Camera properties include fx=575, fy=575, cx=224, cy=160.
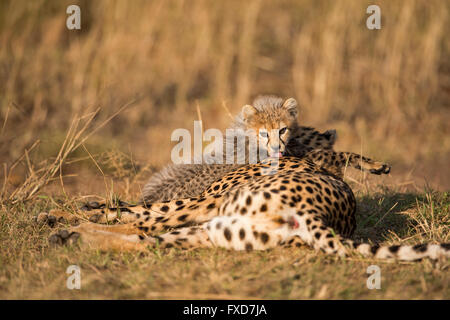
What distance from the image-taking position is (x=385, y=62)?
784 centimetres

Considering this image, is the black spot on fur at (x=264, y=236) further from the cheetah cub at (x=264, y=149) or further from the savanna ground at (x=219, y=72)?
the savanna ground at (x=219, y=72)

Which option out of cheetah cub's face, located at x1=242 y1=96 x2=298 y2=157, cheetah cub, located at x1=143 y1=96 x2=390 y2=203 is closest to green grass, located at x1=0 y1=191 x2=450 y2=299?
cheetah cub, located at x1=143 y1=96 x2=390 y2=203

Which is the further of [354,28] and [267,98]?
[354,28]

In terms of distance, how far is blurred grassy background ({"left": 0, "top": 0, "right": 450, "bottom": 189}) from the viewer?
7336 mm

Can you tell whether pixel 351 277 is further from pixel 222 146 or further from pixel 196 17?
pixel 196 17

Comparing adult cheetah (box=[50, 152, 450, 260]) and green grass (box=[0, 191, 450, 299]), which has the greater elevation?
adult cheetah (box=[50, 152, 450, 260])

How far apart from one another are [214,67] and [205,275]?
610cm

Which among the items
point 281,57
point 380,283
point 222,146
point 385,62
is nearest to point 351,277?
point 380,283

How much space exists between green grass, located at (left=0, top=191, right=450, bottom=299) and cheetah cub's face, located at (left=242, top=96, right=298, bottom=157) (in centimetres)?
131

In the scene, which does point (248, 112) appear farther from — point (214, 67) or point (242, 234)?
point (214, 67)

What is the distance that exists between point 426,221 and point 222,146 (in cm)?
168

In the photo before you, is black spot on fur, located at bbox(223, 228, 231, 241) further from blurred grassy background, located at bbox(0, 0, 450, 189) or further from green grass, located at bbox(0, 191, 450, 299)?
blurred grassy background, located at bbox(0, 0, 450, 189)

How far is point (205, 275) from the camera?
257 cm

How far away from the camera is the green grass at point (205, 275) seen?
7.95 ft
